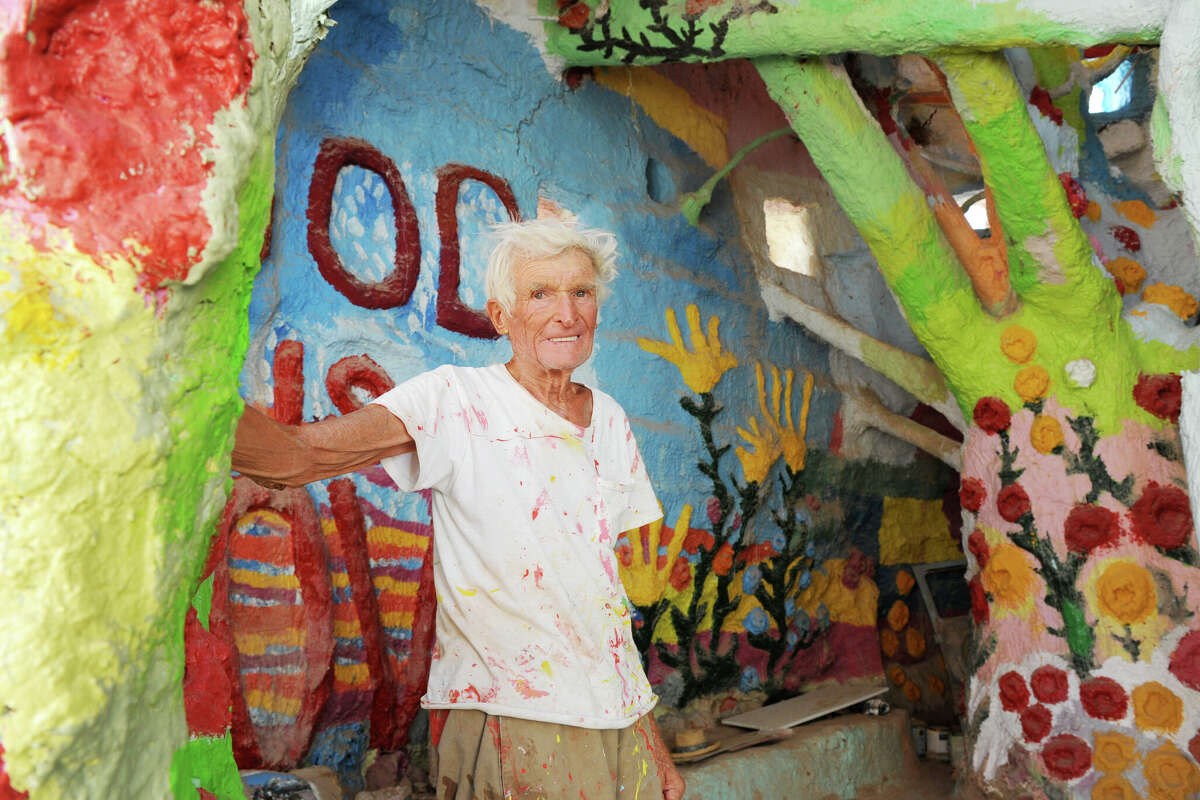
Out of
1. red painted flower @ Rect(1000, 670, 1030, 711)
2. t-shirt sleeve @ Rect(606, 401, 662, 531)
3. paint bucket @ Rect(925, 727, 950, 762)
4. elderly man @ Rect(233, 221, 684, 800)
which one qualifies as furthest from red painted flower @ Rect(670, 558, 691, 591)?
elderly man @ Rect(233, 221, 684, 800)

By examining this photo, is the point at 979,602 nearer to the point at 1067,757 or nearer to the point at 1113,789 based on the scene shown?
the point at 1067,757

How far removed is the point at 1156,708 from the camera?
299 cm

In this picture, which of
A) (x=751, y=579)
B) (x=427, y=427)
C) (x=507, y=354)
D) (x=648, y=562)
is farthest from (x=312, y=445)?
(x=751, y=579)

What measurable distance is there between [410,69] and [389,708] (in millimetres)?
1859

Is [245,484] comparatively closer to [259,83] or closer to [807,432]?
[259,83]

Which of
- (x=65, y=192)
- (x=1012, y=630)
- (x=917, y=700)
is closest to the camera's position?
(x=65, y=192)

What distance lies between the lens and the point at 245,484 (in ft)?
8.31

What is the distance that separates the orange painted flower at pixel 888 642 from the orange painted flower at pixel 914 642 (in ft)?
0.26

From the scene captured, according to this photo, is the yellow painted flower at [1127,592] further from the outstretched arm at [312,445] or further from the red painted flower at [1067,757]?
the outstretched arm at [312,445]

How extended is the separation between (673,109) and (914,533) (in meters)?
2.24

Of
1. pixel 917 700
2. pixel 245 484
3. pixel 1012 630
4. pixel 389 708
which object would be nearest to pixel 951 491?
pixel 917 700

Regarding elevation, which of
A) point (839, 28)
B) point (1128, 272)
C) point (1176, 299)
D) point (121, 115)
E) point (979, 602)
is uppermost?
point (839, 28)

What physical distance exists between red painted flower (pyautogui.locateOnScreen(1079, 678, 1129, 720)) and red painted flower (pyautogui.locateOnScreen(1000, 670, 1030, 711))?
0.18 metres

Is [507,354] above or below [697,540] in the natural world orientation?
above
